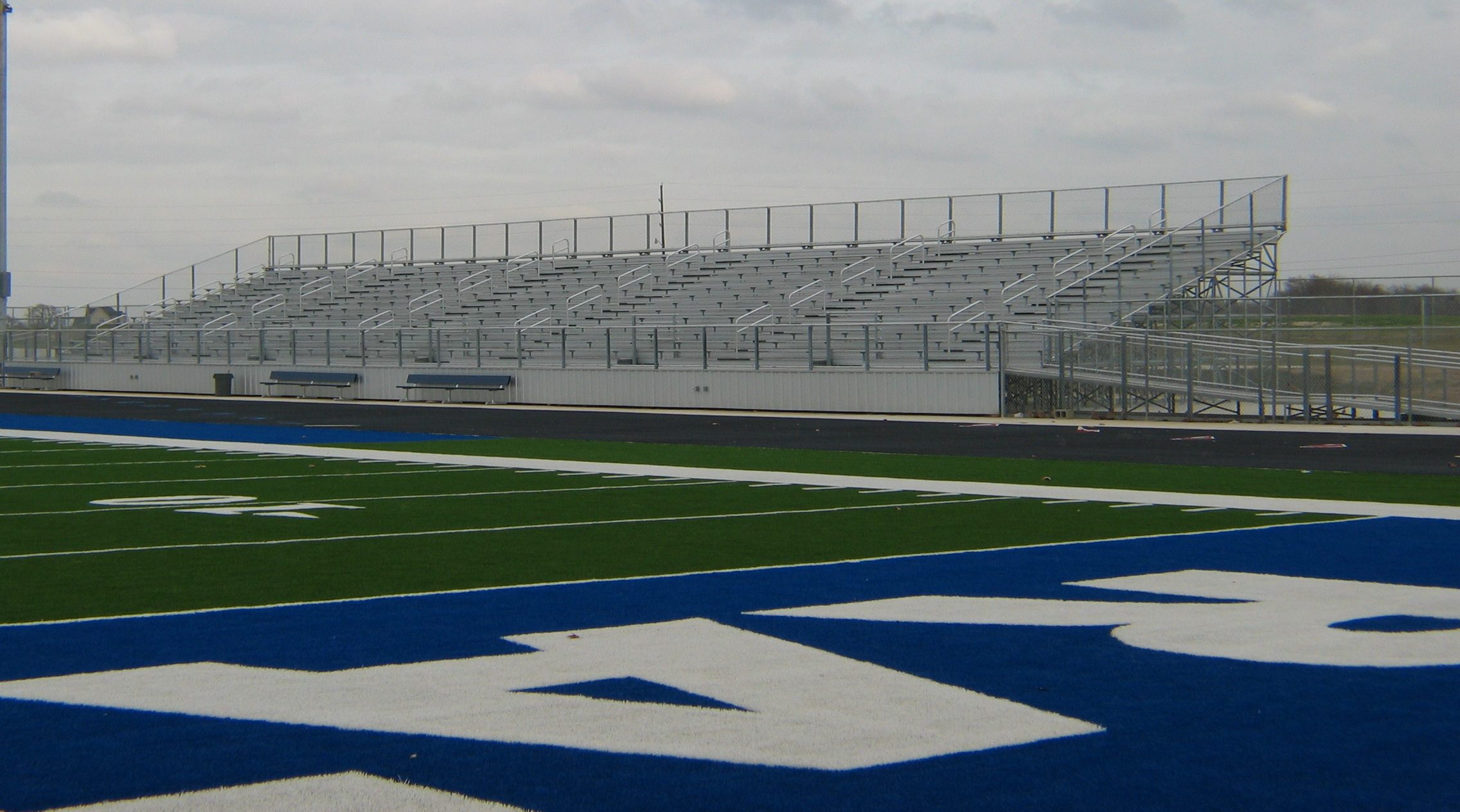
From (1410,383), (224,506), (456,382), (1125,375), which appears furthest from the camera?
(456,382)

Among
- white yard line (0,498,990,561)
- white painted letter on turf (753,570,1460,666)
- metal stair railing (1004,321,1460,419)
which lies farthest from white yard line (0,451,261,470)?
metal stair railing (1004,321,1460,419)

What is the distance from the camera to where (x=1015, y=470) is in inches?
636

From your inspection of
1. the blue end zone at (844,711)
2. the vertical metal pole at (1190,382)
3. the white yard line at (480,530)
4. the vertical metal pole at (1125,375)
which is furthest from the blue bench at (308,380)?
the blue end zone at (844,711)

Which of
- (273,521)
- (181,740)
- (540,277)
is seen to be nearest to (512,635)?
(181,740)

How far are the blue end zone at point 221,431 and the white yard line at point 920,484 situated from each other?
149 centimetres

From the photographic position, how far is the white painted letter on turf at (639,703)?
15.8ft

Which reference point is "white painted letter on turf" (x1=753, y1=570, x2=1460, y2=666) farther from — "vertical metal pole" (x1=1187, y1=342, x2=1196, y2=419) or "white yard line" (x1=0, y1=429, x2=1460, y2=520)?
"vertical metal pole" (x1=1187, y1=342, x2=1196, y2=419)

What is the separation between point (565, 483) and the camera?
1460 centimetres

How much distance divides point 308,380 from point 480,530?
29.1m

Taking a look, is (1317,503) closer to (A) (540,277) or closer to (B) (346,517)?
(B) (346,517)

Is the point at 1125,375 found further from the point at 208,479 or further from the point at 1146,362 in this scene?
the point at 208,479

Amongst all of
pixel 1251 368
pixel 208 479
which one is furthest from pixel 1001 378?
pixel 208 479

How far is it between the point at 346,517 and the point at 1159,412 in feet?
61.3

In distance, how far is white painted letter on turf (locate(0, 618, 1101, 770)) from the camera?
4.80 m
